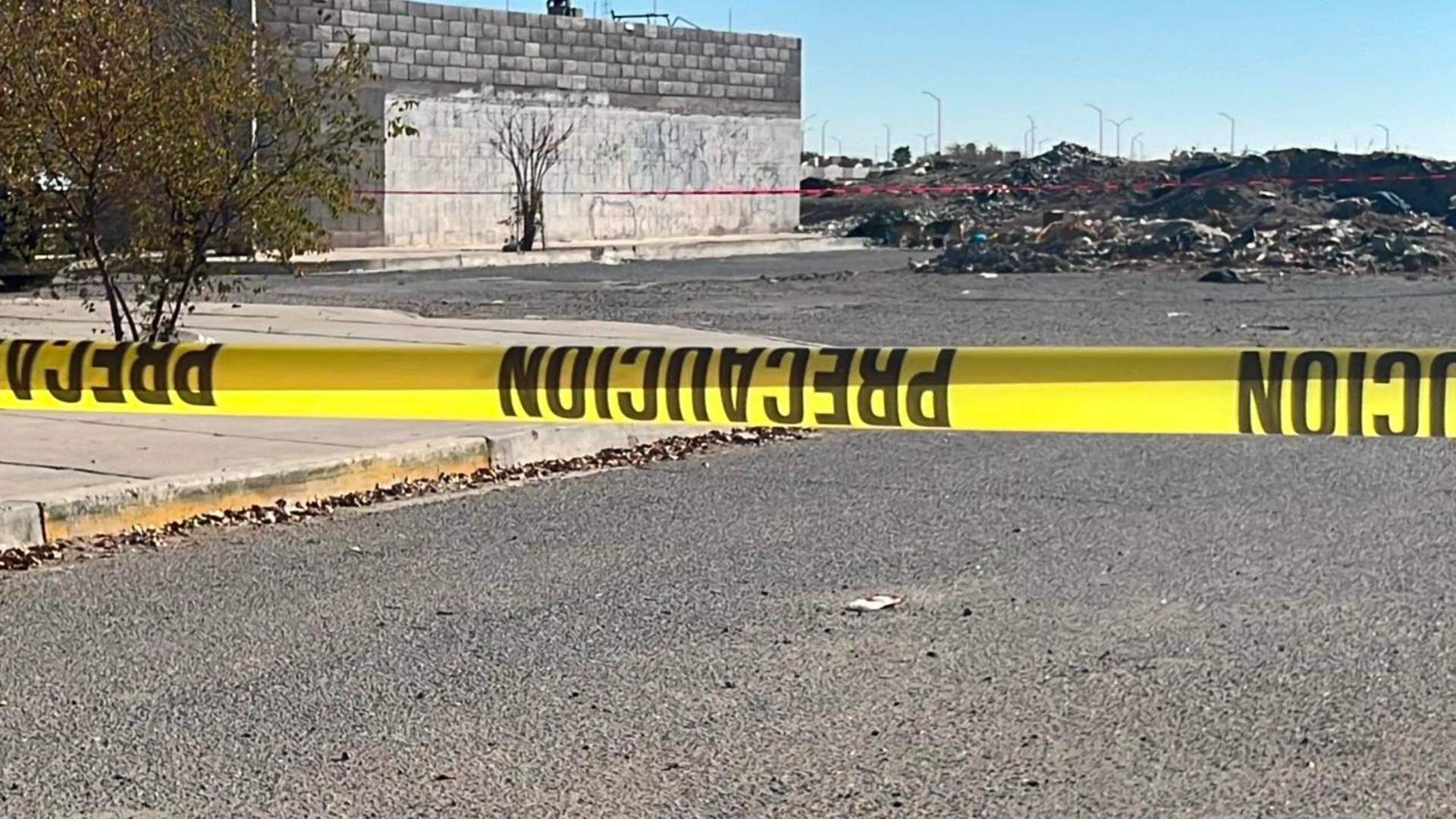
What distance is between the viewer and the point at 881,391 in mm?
6043

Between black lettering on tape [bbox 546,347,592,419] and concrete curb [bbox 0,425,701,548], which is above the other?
black lettering on tape [bbox 546,347,592,419]

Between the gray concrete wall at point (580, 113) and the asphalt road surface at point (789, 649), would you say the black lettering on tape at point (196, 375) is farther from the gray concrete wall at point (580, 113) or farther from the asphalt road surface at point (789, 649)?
the gray concrete wall at point (580, 113)

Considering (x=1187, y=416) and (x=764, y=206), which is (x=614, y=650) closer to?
(x=1187, y=416)

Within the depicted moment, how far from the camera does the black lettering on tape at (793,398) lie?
20.1 ft

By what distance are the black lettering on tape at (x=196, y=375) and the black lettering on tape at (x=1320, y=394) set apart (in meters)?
3.37

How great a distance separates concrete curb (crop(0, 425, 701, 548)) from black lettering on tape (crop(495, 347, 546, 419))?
2.43 meters

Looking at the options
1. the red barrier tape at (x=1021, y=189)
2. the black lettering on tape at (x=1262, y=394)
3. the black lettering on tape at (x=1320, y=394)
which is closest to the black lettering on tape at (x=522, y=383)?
the black lettering on tape at (x=1262, y=394)

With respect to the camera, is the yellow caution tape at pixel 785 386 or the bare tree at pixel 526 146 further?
the bare tree at pixel 526 146

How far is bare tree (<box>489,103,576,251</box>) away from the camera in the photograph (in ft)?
126

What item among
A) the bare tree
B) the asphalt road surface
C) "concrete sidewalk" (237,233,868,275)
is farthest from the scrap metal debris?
the bare tree

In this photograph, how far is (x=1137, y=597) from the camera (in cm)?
697

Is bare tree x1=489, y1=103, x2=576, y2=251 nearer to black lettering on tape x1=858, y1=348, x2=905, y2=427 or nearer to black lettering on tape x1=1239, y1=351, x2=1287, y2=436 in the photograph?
black lettering on tape x1=858, y1=348, x2=905, y2=427

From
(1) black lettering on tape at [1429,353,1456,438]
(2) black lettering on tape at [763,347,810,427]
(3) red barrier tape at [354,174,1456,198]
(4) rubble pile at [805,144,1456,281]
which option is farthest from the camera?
(3) red barrier tape at [354,174,1456,198]

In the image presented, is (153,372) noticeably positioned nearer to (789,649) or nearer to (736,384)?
(736,384)
